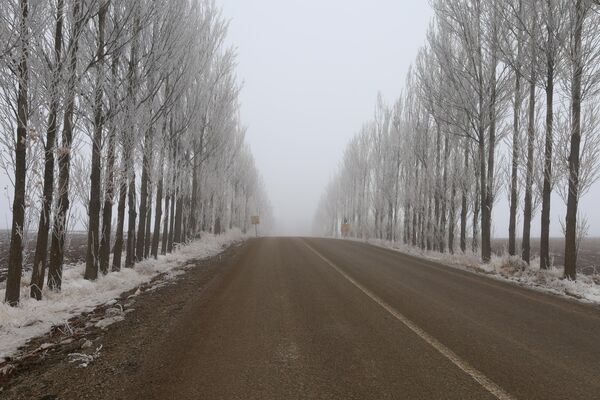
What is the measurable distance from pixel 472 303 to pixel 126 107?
878 centimetres

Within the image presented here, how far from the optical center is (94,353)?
13.8 ft

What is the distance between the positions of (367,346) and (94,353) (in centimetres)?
304

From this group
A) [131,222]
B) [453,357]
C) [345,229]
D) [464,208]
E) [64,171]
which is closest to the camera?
[453,357]

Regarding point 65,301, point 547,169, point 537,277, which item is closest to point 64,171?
point 65,301

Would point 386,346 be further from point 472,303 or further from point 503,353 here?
point 472,303

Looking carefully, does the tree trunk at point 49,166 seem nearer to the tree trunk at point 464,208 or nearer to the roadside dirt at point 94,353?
the roadside dirt at point 94,353

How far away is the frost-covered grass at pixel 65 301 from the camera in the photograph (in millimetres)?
5117

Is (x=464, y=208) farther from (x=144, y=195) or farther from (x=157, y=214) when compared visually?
(x=144, y=195)

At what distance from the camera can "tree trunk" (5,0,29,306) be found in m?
6.14

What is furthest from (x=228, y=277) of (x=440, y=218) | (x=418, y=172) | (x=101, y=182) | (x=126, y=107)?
(x=418, y=172)

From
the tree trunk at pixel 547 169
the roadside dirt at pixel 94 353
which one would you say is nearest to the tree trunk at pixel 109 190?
the roadside dirt at pixel 94 353

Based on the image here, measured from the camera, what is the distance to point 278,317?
18.3ft

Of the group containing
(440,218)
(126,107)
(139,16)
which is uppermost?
(139,16)

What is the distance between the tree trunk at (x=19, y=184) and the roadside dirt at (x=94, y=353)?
56.0 inches
